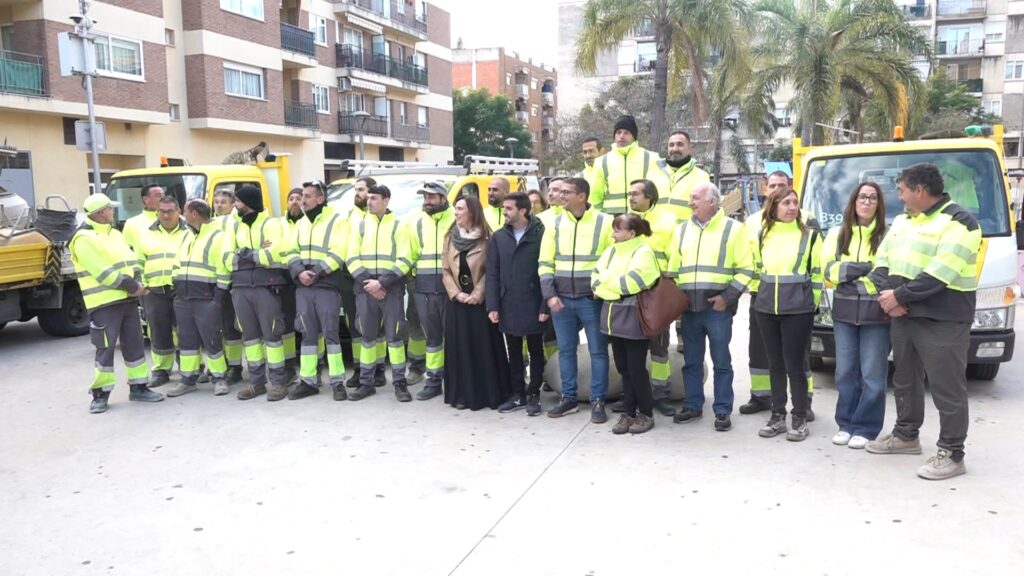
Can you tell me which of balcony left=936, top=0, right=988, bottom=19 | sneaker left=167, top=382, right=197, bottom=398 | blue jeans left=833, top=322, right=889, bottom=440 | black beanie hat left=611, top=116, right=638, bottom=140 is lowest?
sneaker left=167, top=382, right=197, bottom=398

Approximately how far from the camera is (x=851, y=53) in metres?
22.2

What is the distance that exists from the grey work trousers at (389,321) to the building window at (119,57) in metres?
19.5

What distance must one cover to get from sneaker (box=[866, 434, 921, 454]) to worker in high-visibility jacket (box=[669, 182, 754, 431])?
1.06 meters

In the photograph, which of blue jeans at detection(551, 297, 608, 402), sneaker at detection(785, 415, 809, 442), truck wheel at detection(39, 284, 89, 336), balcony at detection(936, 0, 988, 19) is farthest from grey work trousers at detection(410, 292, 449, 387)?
balcony at detection(936, 0, 988, 19)

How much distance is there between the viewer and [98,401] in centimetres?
736

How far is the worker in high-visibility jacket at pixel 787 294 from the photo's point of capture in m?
5.89

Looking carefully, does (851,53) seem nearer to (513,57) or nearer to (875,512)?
(875,512)

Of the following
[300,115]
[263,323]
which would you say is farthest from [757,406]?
[300,115]

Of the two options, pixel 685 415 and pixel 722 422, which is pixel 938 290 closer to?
pixel 722 422

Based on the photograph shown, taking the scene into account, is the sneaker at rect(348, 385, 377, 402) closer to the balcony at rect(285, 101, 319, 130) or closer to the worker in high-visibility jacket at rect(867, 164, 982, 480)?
the worker in high-visibility jacket at rect(867, 164, 982, 480)

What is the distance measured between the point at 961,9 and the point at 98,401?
64.0 m

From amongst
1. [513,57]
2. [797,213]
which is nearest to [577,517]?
[797,213]

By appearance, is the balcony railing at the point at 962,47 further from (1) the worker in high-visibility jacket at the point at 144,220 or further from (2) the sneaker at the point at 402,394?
(1) the worker in high-visibility jacket at the point at 144,220

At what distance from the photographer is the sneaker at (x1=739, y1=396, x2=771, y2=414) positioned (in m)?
6.75
